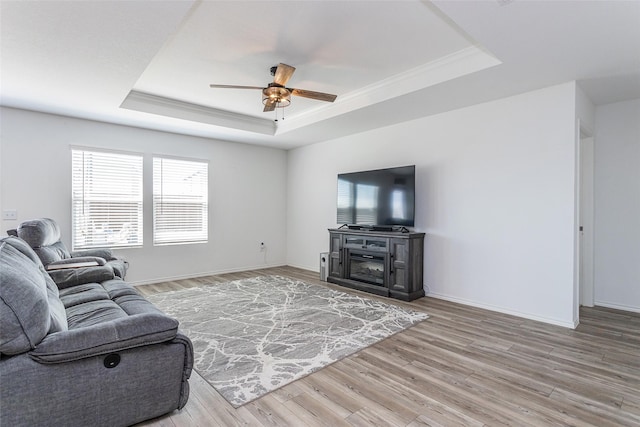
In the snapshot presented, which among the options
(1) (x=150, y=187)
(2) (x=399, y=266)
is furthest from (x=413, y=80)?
(1) (x=150, y=187)

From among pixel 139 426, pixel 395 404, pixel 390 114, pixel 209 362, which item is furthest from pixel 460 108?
pixel 139 426

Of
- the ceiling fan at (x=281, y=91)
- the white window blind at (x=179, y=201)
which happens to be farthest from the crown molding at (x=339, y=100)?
the white window blind at (x=179, y=201)

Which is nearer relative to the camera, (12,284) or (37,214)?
(12,284)

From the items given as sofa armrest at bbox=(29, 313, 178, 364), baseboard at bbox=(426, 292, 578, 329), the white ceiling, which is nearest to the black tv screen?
the white ceiling

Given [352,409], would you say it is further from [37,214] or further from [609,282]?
[37,214]

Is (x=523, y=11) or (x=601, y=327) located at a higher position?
(x=523, y=11)

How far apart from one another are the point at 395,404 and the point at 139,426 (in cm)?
155

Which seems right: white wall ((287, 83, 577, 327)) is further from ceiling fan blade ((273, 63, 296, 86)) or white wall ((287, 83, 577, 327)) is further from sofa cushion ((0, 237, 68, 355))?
sofa cushion ((0, 237, 68, 355))

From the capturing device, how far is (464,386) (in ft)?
7.42

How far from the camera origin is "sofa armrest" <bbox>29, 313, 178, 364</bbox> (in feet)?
5.10

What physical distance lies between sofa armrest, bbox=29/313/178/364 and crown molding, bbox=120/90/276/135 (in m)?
3.51

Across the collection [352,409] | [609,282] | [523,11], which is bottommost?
[352,409]

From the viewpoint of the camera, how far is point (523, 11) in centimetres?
221

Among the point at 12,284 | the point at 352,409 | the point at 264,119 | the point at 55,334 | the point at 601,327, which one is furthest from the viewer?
the point at 264,119
